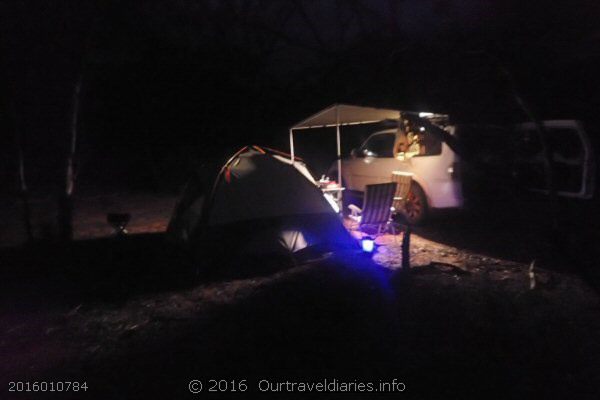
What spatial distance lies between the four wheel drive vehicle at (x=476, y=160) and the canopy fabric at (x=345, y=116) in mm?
426

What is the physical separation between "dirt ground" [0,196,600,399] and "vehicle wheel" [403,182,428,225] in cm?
158

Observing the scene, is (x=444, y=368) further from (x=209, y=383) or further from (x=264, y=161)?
(x=264, y=161)

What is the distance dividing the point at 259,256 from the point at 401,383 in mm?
3052

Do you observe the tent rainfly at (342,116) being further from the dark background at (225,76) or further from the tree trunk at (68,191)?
the tree trunk at (68,191)

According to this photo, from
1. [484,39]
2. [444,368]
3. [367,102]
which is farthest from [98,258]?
[484,39]

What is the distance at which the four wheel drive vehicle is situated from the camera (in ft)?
19.5

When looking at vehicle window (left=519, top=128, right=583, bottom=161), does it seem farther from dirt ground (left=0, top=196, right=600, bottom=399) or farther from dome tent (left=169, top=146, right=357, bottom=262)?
dome tent (left=169, top=146, right=357, bottom=262)

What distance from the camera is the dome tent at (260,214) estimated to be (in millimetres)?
5848

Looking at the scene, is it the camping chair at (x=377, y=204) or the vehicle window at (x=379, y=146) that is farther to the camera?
the vehicle window at (x=379, y=146)

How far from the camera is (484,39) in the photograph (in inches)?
323

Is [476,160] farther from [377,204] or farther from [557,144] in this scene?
[377,204]

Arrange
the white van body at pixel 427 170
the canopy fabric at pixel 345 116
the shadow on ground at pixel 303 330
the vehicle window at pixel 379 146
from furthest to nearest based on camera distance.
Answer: the vehicle window at pixel 379 146, the canopy fabric at pixel 345 116, the white van body at pixel 427 170, the shadow on ground at pixel 303 330

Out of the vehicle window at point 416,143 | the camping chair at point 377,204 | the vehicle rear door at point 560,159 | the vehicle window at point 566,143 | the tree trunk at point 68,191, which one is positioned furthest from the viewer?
the vehicle window at point 416,143

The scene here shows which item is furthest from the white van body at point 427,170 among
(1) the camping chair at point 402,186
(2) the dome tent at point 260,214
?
(2) the dome tent at point 260,214
